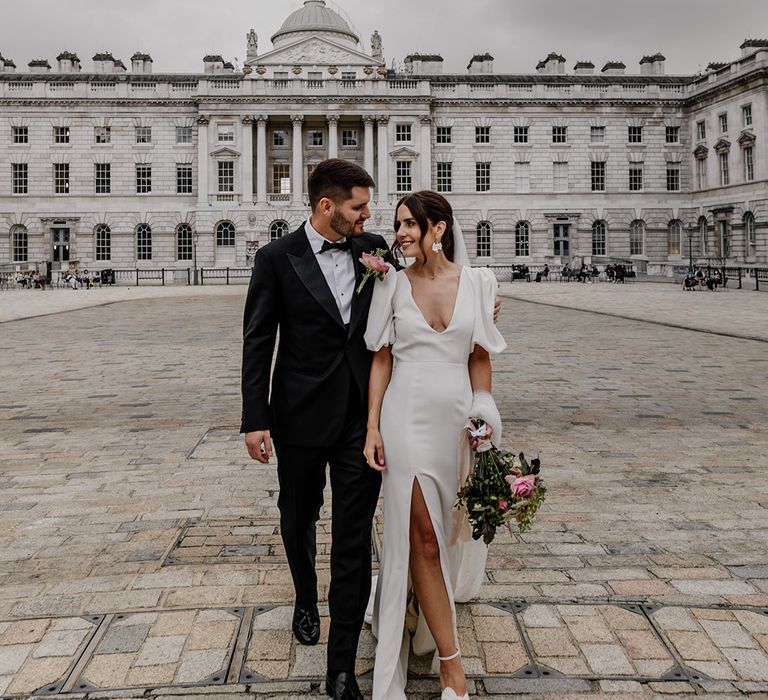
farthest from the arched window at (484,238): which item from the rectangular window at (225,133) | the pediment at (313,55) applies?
the rectangular window at (225,133)

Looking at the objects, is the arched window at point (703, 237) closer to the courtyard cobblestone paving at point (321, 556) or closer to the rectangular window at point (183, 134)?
the rectangular window at point (183, 134)

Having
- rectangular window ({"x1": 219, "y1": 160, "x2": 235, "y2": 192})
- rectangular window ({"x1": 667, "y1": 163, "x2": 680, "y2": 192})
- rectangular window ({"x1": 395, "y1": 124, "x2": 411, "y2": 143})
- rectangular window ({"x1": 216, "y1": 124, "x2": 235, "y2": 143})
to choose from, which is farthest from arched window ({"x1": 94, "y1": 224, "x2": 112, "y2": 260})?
rectangular window ({"x1": 667, "y1": 163, "x2": 680, "y2": 192})

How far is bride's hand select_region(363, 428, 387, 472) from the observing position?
134 inches

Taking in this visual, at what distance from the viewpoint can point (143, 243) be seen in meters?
57.1

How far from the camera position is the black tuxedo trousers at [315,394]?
3496 mm

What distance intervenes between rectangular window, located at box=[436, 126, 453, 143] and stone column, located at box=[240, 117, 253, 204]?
553 inches

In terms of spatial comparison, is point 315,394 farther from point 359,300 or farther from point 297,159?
point 297,159

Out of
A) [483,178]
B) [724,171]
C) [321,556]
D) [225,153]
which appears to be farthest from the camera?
[483,178]

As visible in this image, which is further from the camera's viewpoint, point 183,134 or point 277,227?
point 183,134

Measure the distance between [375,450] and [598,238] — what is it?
5804 centimetres

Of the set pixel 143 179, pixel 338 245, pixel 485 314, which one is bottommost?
pixel 485 314

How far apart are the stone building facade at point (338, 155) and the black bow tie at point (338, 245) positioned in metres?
51.8

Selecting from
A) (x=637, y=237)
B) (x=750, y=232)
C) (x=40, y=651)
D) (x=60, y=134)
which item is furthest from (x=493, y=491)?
(x=60, y=134)

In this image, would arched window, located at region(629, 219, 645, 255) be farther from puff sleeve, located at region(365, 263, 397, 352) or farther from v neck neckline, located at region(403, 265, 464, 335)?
puff sleeve, located at region(365, 263, 397, 352)
